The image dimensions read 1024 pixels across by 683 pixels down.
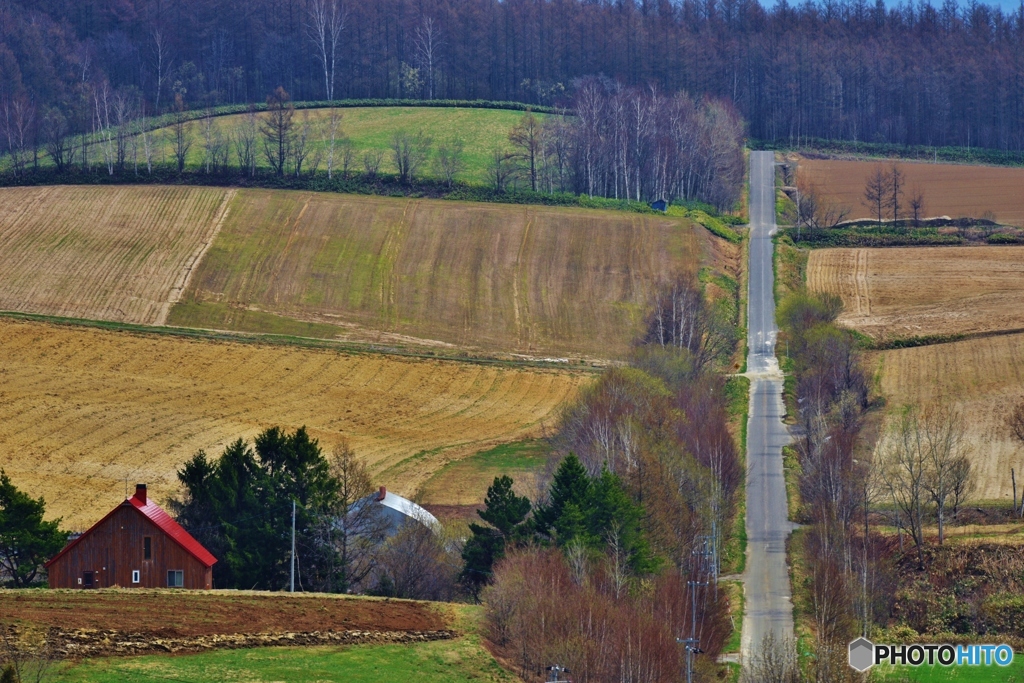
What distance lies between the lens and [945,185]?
14688 cm

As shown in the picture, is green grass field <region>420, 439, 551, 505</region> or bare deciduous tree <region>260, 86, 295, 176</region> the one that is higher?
bare deciduous tree <region>260, 86, 295, 176</region>

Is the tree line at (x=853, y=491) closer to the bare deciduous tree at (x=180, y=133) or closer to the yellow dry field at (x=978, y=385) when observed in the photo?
the yellow dry field at (x=978, y=385)

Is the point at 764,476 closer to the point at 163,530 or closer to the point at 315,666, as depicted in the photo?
the point at 163,530

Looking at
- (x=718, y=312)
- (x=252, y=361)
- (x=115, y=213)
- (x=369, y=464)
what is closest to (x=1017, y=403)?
(x=718, y=312)

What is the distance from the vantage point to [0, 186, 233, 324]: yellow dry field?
108125 mm

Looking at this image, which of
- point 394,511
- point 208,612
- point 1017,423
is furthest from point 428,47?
point 208,612

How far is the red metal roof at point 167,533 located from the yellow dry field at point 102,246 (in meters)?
51.5

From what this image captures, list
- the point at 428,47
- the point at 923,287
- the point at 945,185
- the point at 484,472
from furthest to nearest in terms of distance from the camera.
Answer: the point at 428,47, the point at 945,185, the point at 923,287, the point at 484,472

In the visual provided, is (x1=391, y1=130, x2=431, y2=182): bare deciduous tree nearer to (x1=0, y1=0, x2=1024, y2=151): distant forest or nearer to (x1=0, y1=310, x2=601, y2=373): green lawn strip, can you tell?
(x1=0, y1=0, x2=1024, y2=151): distant forest

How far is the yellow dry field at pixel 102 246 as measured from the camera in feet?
355

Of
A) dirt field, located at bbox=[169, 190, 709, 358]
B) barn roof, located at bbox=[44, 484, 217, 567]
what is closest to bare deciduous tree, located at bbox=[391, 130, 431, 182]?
dirt field, located at bbox=[169, 190, 709, 358]

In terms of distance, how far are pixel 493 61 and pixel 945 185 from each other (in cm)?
5500

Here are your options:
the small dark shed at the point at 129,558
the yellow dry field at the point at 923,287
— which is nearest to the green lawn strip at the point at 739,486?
the yellow dry field at the point at 923,287

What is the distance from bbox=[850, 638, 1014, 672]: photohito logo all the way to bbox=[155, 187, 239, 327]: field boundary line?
63505 millimetres
